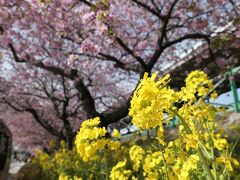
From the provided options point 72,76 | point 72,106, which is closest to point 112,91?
point 72,106

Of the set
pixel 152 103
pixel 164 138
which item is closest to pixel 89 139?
pixel 164 138

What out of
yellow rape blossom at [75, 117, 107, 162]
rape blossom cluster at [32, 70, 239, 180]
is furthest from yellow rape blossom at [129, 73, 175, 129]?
yellow rape blossom at [75, 117, 107, 162]

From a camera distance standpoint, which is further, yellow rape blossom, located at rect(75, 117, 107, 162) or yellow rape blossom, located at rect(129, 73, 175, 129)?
yellow rape blossom, located at rect(75, 117, 107, 162)

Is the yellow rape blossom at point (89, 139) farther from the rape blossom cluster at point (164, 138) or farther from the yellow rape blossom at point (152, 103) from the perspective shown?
the yellow rape blossom at point (152, 103)

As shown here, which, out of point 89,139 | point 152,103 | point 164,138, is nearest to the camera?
point 152,103

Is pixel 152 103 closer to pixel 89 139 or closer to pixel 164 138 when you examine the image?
pixel 164 138

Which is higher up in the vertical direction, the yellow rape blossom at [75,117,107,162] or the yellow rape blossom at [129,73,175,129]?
the yellow rape blossom at [75,117,107,162]

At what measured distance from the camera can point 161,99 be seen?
5.39 ft

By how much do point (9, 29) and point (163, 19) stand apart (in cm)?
634

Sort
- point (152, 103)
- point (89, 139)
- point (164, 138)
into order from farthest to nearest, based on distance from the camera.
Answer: point (89, 139), point (164, 138), point (152, 103)

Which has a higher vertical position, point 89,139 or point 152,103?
point 89,139

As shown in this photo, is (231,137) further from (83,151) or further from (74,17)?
(83,151)

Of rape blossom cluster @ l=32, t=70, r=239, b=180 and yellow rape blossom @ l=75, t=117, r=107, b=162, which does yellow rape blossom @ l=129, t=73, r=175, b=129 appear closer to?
rape blossom cluster @ l=32, t=70, r=239, b=180

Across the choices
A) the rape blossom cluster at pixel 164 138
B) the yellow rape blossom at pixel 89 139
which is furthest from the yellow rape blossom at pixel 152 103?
the yellow rape blossom at pixel 89 139
